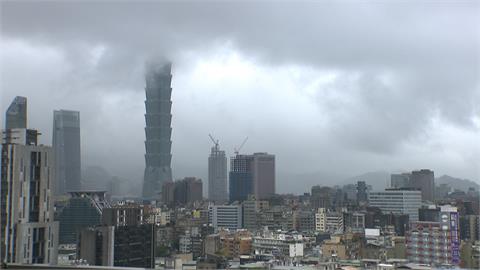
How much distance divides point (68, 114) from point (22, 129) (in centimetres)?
594

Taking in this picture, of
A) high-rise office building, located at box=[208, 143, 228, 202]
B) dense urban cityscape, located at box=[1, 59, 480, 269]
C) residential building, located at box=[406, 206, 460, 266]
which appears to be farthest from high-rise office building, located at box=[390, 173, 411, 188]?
high-rise office building, located at box=[208, 143, 228, 202]

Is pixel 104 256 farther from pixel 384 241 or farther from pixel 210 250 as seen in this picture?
pixel 384 241

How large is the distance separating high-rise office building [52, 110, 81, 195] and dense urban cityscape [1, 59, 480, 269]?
4 cm

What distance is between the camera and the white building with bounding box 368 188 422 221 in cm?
1385

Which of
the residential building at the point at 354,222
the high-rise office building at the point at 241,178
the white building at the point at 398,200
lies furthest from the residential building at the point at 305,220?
the high-rise office building at the point at 241,178

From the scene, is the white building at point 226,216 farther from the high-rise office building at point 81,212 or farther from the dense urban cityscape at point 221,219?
the high-rise office building at point 81,212

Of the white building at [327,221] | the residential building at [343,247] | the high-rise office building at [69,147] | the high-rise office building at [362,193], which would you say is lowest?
the residential building at [343,247]

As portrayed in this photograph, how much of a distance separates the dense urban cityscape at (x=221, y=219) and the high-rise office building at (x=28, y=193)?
0.05 ft

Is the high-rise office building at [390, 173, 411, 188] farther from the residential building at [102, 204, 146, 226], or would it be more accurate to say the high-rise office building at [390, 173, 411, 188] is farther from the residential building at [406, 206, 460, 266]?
the residential building at [102, 204, 146, 226]

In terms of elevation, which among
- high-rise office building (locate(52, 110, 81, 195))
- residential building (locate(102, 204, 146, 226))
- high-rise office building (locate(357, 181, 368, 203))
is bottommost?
residential building (locate(102, 204, 146, 226))

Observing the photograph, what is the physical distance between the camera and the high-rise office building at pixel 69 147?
10.9m

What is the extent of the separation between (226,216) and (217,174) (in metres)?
2.86

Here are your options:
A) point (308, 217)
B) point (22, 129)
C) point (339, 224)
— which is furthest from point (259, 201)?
point (22, 129)

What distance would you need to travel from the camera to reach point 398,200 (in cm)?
1501
